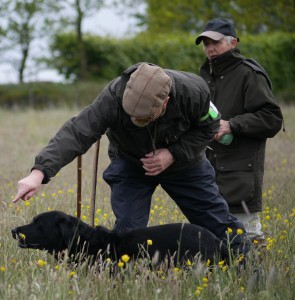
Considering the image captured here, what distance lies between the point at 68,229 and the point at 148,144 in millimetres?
811

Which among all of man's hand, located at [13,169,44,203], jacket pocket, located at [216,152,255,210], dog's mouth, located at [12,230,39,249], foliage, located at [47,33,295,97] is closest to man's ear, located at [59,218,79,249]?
dog's mouth, located at [12,230,39,249]

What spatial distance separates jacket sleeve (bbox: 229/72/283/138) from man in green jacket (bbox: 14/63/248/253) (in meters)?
0.79

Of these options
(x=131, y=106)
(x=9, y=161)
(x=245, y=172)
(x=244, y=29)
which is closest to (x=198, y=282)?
(x=131, y=106)

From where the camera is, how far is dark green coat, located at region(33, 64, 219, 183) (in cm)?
446

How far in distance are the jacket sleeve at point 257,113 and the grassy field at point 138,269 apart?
2.47 feet

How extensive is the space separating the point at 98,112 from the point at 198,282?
1285 millimetres

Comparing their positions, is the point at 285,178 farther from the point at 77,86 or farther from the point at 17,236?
the point at 77,86

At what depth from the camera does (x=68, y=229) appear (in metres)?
4.73

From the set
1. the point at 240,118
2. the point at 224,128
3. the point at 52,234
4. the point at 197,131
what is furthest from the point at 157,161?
the point at 240,118

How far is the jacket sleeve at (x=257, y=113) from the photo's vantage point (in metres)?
5.88

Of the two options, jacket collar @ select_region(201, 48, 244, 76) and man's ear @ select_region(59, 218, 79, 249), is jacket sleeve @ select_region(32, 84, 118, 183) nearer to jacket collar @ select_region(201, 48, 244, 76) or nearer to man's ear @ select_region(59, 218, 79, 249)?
man's ear @ select_region(59, 218, 79, 249)

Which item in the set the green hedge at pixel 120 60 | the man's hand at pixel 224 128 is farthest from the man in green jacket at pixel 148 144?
the green hedge at pixel 120 60

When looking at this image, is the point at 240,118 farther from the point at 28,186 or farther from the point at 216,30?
the point at 28,186

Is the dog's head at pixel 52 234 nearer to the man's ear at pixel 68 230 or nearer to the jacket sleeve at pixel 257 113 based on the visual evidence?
the man's ear at pixel 68 230
